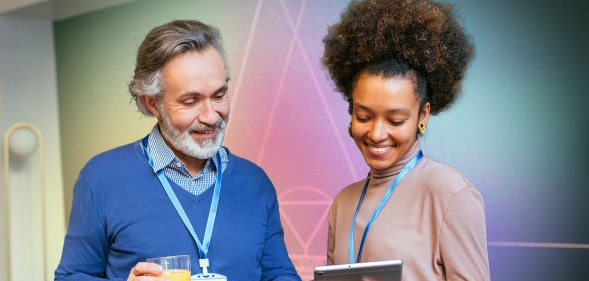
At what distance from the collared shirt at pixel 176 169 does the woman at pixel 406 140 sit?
468mm

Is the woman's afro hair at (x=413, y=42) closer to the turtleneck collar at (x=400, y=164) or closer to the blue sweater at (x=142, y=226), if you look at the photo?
the turtleneck collar at (x=400, y=164)

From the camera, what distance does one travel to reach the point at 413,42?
2.10 m

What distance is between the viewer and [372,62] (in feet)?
7.02

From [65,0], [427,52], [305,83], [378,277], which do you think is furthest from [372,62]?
[65,0]

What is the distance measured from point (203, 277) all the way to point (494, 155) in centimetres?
190

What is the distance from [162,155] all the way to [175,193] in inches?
5.2

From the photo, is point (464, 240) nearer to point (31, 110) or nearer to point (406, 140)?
point (406, 140)

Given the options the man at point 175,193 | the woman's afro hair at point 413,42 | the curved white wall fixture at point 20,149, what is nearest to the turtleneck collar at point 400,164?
the woman's afro hair at point 413,42

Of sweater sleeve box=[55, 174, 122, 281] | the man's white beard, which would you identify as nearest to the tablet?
the man's white beard

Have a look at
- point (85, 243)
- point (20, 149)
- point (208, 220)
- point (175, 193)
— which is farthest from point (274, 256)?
point (20, 149)

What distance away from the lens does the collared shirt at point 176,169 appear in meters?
2.38

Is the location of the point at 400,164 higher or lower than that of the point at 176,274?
higher

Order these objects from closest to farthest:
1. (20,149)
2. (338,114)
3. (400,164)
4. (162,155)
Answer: (400,164) < (162,155) < (338,114) < (20,149)

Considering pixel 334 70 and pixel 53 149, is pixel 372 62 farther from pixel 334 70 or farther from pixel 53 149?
pixel 53 149
